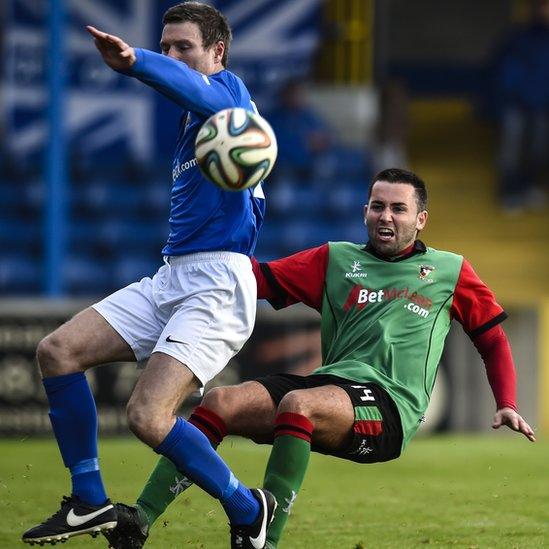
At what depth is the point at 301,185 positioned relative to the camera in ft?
47.5

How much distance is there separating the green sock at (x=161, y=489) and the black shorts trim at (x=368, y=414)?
0.45 metres

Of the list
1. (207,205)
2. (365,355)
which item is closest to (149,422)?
(207,205)

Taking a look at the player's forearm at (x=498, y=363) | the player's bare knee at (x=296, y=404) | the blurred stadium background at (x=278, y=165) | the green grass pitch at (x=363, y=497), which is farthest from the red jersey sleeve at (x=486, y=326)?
the blurred stadium background at (x=278, y=165)

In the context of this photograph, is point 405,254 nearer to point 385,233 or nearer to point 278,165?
point 385,233

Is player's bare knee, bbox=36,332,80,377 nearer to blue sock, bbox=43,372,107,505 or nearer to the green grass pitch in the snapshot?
blue sock, bbox=43,372,107,505

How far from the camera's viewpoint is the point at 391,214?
5.27 meters

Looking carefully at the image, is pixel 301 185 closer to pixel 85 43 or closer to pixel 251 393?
pixel 85 43

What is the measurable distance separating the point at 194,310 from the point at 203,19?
1.00 meters

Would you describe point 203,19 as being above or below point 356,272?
above

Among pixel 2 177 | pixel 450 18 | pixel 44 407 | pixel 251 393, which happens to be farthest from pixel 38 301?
pixel 450 18

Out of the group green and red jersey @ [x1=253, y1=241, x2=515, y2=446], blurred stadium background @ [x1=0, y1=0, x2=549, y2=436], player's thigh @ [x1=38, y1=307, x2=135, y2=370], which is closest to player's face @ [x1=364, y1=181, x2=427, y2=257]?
green and red jersey @ [x1=253, y1=241, x2=515, y2=446]

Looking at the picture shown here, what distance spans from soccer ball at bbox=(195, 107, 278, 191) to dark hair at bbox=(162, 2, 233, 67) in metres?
0.34

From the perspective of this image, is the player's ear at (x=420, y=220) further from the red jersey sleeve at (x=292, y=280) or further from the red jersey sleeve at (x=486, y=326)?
the red jersey sleeve at (x=292, y=280)

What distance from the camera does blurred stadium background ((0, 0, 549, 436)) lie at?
11.6m
